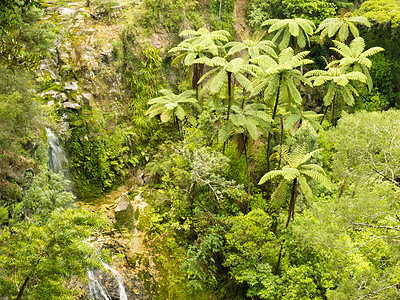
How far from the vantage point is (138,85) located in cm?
1541

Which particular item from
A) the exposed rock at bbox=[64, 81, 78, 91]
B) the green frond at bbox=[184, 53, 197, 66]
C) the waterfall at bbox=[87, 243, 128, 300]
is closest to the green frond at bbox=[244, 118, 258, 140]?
the green frond at bbox=[184, 53, 197, 66]

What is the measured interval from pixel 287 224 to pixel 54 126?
8495 mm

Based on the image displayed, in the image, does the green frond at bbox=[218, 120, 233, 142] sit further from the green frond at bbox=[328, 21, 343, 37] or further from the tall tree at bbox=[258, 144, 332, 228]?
the green frond at bbox=[328, 21, 343, 37]

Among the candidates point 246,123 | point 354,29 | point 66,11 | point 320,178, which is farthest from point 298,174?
point 66,11

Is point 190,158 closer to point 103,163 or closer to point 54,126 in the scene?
point 103,163

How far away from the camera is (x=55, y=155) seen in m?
11.0

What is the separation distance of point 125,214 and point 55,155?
338 centimetres

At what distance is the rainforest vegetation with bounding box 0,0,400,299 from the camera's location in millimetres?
7293

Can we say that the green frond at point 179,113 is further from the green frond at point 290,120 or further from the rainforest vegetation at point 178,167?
the green frond at point 290,120

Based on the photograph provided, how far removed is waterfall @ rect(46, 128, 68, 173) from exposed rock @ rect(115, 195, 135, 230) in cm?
262

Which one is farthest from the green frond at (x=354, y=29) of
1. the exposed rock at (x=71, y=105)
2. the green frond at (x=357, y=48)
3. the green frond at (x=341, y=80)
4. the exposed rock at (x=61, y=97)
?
the exposed rock at (x=61, y=97)

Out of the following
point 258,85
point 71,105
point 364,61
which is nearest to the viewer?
point 258,85

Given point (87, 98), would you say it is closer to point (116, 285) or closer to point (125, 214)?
point (125, 214)

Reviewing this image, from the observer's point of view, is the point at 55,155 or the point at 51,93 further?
the point at 51,93
